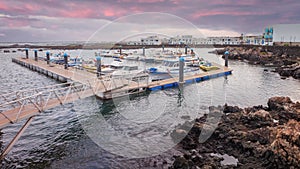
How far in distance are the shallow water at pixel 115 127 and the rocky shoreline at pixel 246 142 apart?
4.33 ft

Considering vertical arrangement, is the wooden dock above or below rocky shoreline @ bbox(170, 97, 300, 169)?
above

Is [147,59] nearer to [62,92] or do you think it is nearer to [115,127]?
[62,92]

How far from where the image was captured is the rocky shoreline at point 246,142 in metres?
9.91

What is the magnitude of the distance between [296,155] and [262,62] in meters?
49.0

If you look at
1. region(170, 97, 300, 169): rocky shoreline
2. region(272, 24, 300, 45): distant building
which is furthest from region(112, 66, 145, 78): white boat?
region(272, 24, 300, 45): distant building

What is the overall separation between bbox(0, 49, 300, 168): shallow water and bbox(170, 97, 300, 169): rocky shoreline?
51.9 inches

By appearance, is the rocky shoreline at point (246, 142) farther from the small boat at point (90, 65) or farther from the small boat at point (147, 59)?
the small boat at point (147, 59)

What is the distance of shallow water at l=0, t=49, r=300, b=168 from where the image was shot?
11.4m

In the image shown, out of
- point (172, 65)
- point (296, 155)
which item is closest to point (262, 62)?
point (172, 65)

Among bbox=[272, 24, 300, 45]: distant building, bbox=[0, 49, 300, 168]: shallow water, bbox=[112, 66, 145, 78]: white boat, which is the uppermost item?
bbox=[272, 24, 300, 45]: distant building

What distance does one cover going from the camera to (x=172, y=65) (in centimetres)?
3381

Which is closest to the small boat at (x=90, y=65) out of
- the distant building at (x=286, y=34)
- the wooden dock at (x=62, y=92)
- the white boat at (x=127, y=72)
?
the wooden dock at (x=62, y=92)

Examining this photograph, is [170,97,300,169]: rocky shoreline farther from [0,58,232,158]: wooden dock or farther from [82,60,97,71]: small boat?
[82,60,97,71]: small boat

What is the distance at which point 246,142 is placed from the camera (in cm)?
1184
